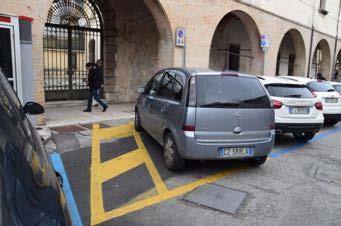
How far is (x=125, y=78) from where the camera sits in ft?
44.1

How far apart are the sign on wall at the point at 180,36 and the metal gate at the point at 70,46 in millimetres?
3228

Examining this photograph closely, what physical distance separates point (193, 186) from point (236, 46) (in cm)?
1436

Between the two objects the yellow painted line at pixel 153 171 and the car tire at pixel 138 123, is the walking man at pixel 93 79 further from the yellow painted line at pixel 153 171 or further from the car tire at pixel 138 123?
the yellow painted line at pixel 153 171

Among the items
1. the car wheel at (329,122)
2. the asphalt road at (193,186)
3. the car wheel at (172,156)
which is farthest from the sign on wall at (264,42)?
the car wheel at (172,156)

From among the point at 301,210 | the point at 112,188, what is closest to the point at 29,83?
the point at 112,188

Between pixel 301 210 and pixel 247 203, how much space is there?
2.16ft

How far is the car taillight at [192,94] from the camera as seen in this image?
514 cm

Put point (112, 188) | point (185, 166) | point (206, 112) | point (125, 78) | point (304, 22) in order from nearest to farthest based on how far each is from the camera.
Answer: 1. point (112, 188)
2. point (206, 112)
3. point (185, 166)
4. point (125, 78)
5. point (304, 22)

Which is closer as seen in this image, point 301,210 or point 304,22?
point 301,210

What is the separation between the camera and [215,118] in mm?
5188

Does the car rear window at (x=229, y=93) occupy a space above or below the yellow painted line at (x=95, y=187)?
above

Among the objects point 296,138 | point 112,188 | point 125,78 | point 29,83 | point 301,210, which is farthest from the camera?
point 125,78

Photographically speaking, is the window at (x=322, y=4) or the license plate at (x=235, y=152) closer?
the license plate at (x=235, y=152)

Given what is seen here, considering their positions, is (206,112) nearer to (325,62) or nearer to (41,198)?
(41,198)
